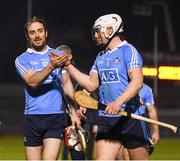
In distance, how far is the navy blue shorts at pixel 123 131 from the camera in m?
7.96

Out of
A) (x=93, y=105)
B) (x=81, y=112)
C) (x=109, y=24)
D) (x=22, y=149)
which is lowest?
(x=22, y=149)

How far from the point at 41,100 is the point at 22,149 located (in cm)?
905

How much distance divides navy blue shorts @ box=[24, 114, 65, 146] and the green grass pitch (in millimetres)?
6386

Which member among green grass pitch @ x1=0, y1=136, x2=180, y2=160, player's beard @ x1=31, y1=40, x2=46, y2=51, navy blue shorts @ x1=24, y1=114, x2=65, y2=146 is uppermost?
player's beard @ x1=31, y1=40, x2=46, y2=51

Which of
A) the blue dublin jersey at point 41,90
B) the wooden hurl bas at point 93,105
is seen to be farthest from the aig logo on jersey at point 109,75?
the blue dublin jersey at point 41,90

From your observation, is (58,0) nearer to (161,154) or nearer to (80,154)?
(161,154)

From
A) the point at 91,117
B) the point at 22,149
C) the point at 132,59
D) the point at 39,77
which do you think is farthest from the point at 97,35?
the point at 22,149

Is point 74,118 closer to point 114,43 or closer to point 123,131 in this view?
point 123,131

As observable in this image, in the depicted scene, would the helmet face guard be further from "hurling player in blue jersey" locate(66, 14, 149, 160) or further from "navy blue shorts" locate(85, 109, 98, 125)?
"navy blue shorts" locate(85, 109, 98, 125)

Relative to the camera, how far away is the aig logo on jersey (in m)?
7.81

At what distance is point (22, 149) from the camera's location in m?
17.5

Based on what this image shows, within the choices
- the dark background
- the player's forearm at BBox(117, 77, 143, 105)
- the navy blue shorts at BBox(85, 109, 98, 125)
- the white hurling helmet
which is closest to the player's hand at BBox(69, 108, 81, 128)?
the white hurling helmet

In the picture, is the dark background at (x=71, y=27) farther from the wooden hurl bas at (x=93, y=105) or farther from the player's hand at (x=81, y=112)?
the wooden hurl bas at (x=93, y=105)

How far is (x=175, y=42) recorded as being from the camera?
38.8 meters
